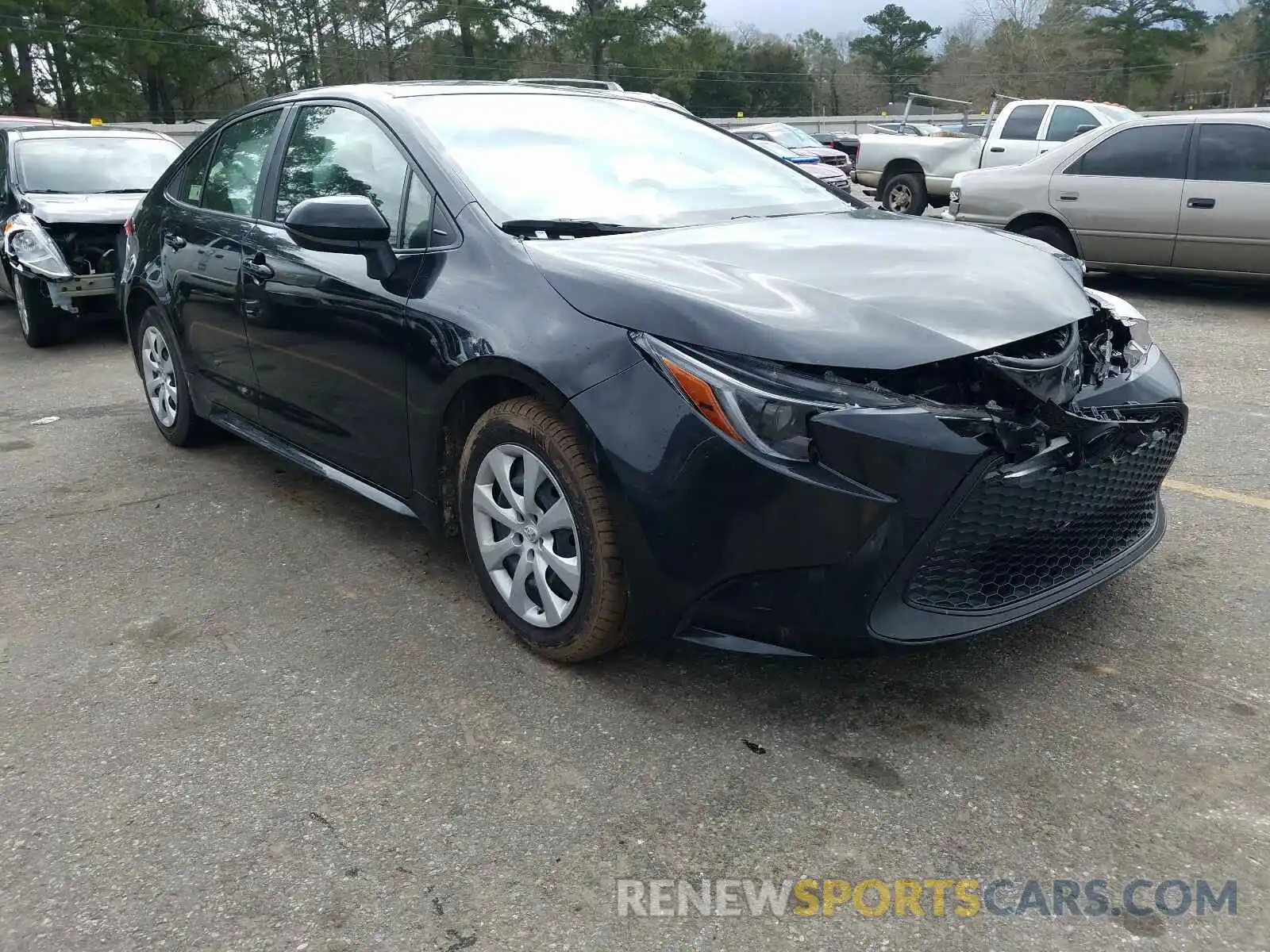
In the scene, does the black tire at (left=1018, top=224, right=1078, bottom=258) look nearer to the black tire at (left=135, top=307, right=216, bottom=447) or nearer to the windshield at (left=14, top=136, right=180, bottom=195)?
the black tire at (left=135, top=307, right=216, bottom=447)

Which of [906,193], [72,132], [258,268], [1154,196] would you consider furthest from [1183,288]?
[72,132]

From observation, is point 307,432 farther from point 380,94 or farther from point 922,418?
point 922,418

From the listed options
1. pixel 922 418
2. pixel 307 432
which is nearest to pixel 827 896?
pixel 922 418

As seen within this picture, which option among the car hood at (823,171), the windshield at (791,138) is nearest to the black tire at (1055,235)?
the car hood at (823,171)

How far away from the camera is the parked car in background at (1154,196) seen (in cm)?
825

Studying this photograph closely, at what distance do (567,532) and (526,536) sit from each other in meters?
0.18

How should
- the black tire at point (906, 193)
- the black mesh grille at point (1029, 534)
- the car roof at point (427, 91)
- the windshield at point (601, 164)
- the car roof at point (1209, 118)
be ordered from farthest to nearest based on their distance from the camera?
the black tire at point (906, 193) < the car roof at point (1209, 118) < the car roof at point (427, 91) < the windshield at point (601, 164) < the black mesh grille at point (1029, 534)

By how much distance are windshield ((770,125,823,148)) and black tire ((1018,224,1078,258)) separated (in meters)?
13.4

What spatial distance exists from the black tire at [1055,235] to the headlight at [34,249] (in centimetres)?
781

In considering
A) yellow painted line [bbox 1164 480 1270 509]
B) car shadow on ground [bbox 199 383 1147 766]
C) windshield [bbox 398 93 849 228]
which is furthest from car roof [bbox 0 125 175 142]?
yellow painted line [bbox 1164 480 1270 509]

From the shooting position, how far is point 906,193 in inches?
626

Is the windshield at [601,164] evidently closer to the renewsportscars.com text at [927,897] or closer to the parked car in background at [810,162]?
the renewsportscars.com text at [927,897]

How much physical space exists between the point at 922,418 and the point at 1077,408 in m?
0.54

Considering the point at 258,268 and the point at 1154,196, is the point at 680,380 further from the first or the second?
the point at 1154,196
